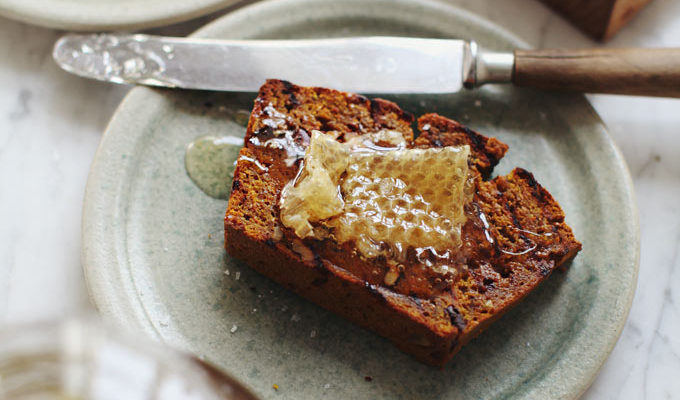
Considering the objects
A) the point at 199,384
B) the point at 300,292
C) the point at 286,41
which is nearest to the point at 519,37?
the point at 286,41

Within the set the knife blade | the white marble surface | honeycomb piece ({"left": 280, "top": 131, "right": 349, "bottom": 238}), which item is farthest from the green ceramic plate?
honeycomb piece ({"left": 280, "top": 131, "right": 349, "bottom": 238})

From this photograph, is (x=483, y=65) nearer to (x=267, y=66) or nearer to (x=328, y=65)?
(x=328, y=65)

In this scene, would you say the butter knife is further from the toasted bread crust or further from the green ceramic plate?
the toasted bread crust

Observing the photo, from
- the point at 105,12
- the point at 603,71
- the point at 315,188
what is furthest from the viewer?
the point at 105,12

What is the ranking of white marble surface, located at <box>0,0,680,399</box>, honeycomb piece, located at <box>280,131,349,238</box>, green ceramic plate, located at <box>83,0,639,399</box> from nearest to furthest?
1. honeycomb piece, located at <box>280,131,349,238</box>
2. green ceramic plate, located at <box>83,0,639,399</box>
3. white marble surface, located at <box>0,0,680,399</box>

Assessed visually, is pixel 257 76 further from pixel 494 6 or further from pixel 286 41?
pixel 494 6

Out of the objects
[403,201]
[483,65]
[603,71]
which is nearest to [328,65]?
[483,65]
